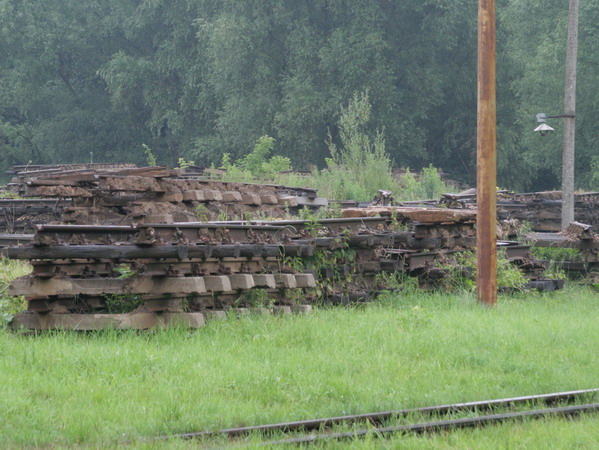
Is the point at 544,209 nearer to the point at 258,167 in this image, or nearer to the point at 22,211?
the point at 258,167

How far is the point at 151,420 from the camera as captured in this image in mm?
6742

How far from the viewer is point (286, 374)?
27.2 feet

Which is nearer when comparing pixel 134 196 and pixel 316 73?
pixel 134 196

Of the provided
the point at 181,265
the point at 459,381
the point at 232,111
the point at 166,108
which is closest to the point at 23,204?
Answer: the point at 181,265

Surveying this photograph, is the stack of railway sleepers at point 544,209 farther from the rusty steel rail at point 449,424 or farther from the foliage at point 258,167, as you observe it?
the rusty steel rail at point 449,424

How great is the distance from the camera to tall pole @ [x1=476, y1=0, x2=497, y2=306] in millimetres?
12992

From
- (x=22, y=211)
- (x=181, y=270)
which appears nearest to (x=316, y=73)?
(x=22, y=211)

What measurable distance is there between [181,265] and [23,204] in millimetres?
11192

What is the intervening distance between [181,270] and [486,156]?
16.8 feet

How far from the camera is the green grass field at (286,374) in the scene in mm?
6625

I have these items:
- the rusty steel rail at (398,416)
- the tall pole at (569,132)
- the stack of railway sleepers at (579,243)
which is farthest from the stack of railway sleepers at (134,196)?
the rusty steel rail at (398,416)

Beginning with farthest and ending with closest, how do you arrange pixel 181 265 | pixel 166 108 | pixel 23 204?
pixel 166 108, pixel 23 204, pixel 181 265

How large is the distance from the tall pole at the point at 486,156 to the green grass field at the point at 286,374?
4.79 ft

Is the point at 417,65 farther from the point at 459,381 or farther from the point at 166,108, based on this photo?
the point at 459,381
